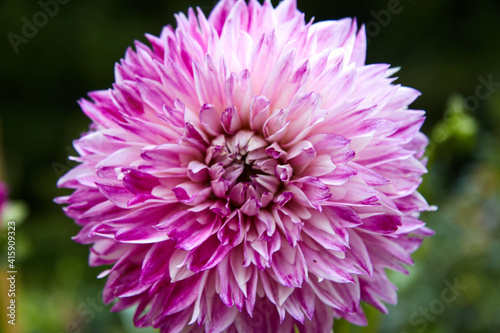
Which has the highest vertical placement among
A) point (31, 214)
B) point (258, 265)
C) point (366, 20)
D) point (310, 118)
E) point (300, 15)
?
point (300, 15)

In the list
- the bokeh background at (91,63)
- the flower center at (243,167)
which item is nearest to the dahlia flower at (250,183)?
the flower center at (243,167)

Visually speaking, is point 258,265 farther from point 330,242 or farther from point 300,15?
point 300,15

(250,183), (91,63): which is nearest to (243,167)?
(250,183)

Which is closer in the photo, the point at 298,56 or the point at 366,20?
the point at 298,56

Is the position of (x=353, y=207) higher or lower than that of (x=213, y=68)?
lower

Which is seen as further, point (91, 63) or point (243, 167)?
point (91, 63)

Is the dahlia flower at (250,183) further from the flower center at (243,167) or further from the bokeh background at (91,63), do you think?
the bokeh background at (91,63)

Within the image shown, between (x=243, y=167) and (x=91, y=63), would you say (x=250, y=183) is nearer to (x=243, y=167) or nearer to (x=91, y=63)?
(x=243, y=167)

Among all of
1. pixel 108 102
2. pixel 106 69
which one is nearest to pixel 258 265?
pixel 108 102
